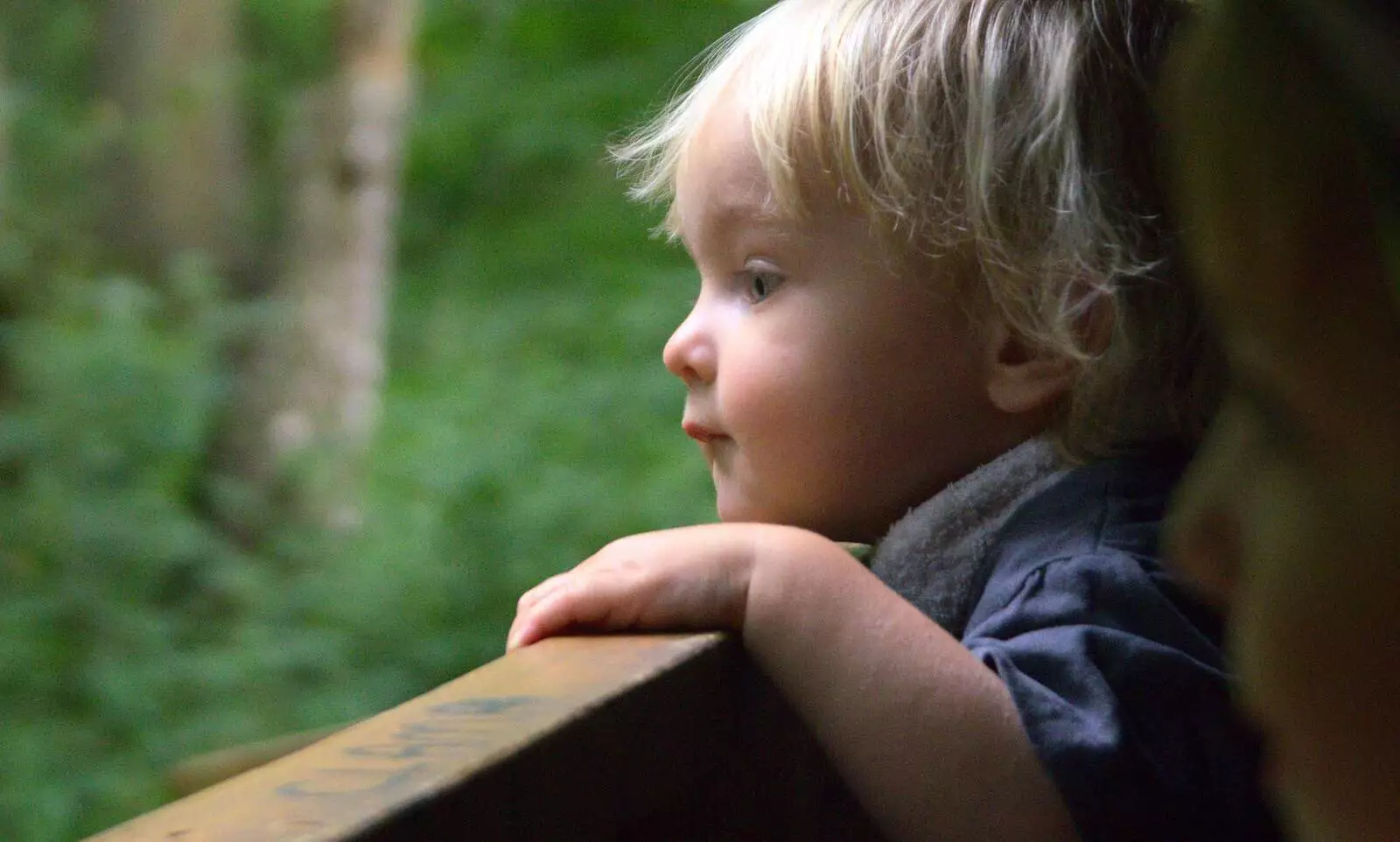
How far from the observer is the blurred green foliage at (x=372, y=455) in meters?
3.53

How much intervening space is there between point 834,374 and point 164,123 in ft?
14.3

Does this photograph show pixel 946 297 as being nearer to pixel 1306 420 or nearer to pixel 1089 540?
pixel 1089 540

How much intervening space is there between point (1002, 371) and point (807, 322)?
168 mm

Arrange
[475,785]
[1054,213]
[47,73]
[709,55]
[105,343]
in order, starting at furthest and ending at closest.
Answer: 1. [47,73]
2. [105,343]
3. [709,55]
4. [1054,213]
5. [475,785]

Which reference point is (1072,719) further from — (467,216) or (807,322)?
(467,216)

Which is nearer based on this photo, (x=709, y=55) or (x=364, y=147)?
(x=709, y=55)

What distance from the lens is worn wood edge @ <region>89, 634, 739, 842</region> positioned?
2.01ft

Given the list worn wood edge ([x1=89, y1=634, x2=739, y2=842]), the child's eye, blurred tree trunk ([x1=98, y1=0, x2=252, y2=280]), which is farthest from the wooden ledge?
blurred tree trunk ([x1=98, y1=0, x2=252, y2=280])

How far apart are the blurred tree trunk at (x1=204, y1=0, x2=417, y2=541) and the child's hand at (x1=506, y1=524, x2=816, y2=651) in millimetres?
3803

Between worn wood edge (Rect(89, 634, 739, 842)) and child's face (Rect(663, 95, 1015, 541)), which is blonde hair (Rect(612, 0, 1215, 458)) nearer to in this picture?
child's face (Rect(663, 95, 1015, 541))

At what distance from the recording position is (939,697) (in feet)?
3.39

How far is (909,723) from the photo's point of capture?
1.03 m

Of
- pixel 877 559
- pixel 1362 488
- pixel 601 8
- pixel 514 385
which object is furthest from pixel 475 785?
pixel 601 8

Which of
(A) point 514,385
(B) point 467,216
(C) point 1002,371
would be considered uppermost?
(B) point 467,216
